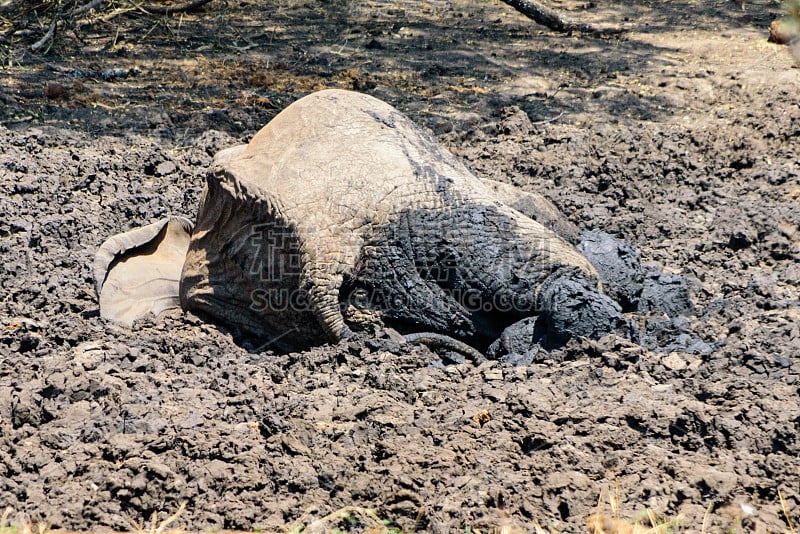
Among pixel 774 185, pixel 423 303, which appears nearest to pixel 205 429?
pixel 423 303

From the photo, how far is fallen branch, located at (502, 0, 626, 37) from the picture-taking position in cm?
986

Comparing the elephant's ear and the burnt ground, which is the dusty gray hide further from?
the elephant's ear

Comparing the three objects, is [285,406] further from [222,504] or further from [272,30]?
[272,30]

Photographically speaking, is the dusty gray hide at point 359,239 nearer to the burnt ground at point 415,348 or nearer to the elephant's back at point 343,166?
the elephant's back at point 343,166

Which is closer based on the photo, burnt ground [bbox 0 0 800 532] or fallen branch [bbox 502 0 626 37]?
burnt ground [bbox 0 0 800 532]

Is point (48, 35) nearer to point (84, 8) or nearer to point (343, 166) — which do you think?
point (84, 8)

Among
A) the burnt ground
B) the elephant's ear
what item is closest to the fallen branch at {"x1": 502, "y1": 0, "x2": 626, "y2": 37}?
the burnt ground

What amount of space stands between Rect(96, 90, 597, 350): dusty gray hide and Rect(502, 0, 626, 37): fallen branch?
18.2ft

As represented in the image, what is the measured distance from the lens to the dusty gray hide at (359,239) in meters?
4.46

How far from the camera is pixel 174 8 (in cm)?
1018

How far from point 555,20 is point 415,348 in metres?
6.32

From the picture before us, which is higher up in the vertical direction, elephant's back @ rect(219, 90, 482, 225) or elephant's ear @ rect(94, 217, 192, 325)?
elephant's back @ rect(219, 90, 482, 225)

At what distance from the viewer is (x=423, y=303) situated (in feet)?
15.2

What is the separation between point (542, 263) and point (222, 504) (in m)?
2.03
